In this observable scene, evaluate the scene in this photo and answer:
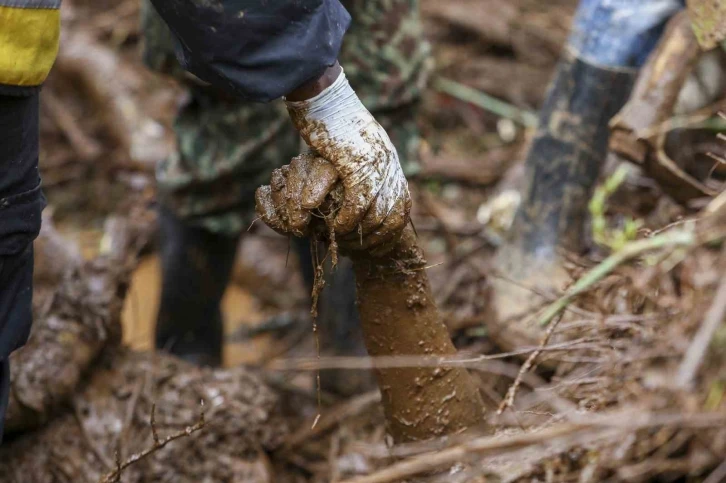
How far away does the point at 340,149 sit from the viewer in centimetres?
144

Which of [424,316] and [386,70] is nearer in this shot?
[424,316]

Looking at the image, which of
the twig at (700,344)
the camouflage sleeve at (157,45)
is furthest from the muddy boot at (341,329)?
the twig at (700,344)

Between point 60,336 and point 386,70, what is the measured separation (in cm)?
111

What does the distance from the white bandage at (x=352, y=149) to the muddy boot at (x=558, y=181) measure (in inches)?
37.9

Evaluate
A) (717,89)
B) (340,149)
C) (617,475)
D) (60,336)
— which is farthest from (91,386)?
(717,89)

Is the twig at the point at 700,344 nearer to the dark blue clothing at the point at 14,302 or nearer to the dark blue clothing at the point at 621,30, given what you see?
the dark blue clothing at the point at 14,302

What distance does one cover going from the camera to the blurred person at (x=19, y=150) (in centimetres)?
133

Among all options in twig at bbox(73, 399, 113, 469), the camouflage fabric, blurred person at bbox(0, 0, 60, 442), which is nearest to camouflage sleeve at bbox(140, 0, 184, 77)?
the camouflage fabric

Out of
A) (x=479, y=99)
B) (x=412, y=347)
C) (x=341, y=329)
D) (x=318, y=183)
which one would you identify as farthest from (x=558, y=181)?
(x=479, y=99)

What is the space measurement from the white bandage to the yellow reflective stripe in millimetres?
424

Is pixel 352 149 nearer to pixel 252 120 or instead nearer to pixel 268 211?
pixel 268 211

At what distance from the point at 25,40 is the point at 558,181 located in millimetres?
1625

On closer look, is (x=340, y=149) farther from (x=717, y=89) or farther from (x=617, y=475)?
(x=717, y=89)

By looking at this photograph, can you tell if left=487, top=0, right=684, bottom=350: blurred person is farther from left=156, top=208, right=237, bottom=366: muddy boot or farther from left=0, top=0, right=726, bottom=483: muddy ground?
left=156, top=208, right=237, bottom=366: muddy boot
